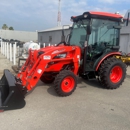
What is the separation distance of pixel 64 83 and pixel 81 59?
1070 millimetres

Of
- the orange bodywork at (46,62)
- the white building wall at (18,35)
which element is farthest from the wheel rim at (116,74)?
the white building wall at (18,35)

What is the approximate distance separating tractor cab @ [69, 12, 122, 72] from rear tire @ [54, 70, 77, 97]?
77 cm

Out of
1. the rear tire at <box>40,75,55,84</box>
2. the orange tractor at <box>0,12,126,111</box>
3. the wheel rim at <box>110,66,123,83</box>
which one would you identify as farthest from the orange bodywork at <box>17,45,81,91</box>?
the wheel rim at <box>110,66,123,83</box>

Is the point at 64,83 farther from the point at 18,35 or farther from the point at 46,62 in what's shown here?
the point at 18,35

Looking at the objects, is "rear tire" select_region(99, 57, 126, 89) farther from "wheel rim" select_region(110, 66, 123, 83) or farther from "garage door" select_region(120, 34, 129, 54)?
"garage door" select_region(120, 34, 129, 54)

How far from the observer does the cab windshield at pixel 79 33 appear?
5258mm

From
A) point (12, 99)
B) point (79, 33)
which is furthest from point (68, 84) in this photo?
point (79, 33)

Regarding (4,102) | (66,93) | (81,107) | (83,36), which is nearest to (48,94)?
(66,93)

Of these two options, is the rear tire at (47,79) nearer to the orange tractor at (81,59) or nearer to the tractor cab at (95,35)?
the orange tractor at (81,59)

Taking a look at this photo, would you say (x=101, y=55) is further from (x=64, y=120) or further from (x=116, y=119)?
(x=64, y=120)

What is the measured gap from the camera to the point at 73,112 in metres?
3.83

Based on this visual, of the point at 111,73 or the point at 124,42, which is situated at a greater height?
the point at 124,42

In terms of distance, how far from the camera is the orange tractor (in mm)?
4445

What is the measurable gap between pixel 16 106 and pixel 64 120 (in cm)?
114
